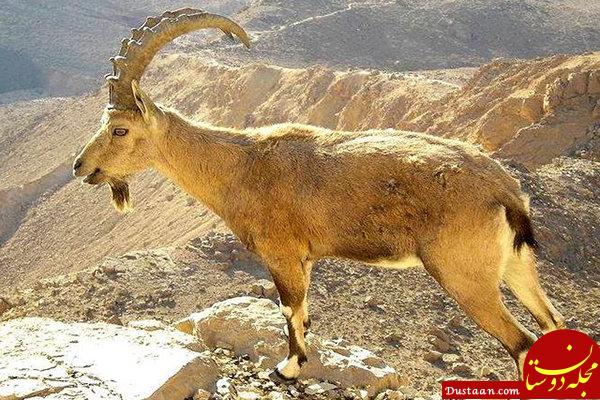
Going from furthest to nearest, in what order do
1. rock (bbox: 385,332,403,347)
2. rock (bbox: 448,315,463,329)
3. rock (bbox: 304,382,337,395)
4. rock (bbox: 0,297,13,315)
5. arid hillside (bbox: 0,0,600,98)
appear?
arid hillside (bbox: 0,0,600,98) < rock (bbox: 0,297,13,315) < rock (bbox: 448,315,463,329) < rock (bbox: 385,332,403,347) < rock (bbox: 304,382,337,395)

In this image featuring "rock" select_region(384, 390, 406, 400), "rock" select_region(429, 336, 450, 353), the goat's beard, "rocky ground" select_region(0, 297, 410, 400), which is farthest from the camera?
"rock" select_region(429, 336, 450, 353)

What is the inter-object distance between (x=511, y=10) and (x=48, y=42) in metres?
48.2

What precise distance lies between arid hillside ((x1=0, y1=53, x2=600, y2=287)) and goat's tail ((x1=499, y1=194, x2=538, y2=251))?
8500 mm

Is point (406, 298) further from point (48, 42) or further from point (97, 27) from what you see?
point (97, 27)

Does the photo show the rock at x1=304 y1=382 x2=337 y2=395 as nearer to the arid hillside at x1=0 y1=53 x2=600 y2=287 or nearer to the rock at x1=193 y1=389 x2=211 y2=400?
the rock at x1=193 y1=389 x2=211 y2=400

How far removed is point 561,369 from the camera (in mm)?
5707

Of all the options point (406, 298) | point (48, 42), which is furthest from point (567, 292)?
point (48, 42)

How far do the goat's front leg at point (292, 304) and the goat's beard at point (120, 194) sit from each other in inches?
84.0

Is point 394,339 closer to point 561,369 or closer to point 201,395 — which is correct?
point 561,369

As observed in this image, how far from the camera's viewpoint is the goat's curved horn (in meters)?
7.29

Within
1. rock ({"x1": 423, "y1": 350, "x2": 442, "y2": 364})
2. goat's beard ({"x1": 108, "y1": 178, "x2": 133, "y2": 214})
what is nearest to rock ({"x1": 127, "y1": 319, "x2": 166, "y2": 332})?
goat's beard ({"x1": 108, "y1": 178, "x2": 133, "y2": 214})

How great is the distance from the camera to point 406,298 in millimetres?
12383

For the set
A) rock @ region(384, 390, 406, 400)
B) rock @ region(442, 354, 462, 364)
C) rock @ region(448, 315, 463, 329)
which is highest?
rock @ region(384, 390, 406, 400)

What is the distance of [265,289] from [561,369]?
7.19 meters
